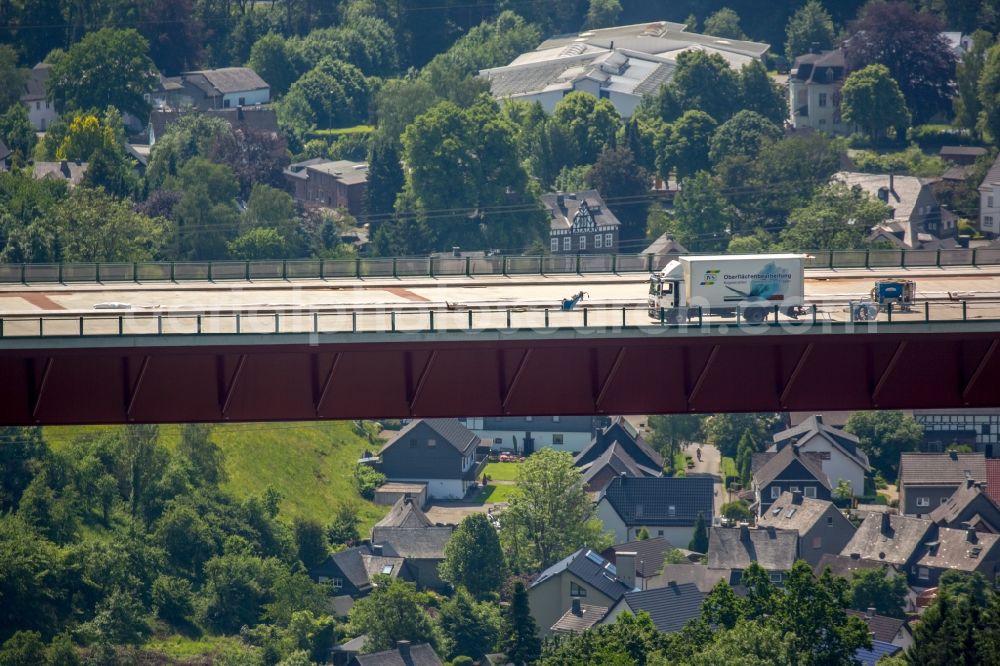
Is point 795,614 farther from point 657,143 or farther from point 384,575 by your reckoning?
point 657,143

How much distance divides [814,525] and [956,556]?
994cm

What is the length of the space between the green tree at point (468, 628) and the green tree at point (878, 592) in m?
22.7

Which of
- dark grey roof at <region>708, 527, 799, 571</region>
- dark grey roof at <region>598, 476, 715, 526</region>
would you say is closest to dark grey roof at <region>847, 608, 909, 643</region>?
dark grey roof at <region>708, 527, 799, 571</region>

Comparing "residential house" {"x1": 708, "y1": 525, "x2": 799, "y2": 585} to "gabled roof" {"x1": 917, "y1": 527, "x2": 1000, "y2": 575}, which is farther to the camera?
"residential house" {"x1": 708, "y1": 525, "x2": 799, "y2": 585}

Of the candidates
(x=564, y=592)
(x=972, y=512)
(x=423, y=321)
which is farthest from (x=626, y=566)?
(x=423, y=321)

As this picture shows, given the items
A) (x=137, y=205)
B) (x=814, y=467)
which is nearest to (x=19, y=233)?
(x=137, y=205)

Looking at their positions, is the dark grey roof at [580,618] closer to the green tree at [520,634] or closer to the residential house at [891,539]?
the green tree at [520,634]

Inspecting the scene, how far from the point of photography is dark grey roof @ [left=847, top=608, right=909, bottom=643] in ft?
372

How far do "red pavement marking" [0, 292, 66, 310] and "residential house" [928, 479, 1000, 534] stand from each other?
83.1 metres

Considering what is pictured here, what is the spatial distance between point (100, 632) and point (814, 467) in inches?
2249

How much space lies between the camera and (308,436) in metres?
142

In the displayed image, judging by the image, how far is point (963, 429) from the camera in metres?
153

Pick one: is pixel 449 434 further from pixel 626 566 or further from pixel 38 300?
pixel 38 300

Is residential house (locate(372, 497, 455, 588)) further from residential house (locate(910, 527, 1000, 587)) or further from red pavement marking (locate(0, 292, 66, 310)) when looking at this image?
red pavement marking (locate(0, 292, 66, 310))
